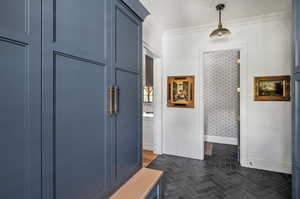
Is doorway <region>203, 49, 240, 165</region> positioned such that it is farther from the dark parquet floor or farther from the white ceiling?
the white ceiling

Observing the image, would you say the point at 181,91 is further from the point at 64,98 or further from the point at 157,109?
the point at 64,98

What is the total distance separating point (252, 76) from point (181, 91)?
4.60 ft

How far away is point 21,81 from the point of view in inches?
24.5

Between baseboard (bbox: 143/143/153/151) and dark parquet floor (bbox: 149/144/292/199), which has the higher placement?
baseboard (bbox: 143/143/153/151)

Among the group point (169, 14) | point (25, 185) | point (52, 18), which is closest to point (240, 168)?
point (169, 14)

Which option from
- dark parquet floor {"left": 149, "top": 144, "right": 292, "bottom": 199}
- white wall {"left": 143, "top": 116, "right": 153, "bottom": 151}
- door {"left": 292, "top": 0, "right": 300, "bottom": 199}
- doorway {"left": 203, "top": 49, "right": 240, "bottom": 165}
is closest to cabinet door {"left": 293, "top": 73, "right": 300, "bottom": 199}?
door {"left": 292, "top": 0, "right": 300, "bottom": 199}

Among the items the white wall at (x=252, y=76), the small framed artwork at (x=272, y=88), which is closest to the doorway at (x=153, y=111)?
the white wall at (x=252, y=76)

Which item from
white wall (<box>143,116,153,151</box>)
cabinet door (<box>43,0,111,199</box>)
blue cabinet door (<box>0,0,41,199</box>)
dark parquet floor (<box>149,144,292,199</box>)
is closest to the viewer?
blue cabinet door (<box>0,0,41,199</box>)

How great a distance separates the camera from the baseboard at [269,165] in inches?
112

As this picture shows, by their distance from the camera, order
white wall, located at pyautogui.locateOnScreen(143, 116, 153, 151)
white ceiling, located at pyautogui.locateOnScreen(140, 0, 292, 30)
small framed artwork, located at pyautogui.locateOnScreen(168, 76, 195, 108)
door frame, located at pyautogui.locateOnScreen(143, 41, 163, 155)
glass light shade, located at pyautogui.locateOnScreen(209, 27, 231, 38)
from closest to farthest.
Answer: white ceiling, located at pyautogui.locateOnScreen(140, 0, 292, 30) < glass light shade, located at pyautogui.locateOnScreen(209, 27, 231, 38) < small framed artwork, located at pyautogui.locateOnScreen(168, 76, 195, 108) < door frame, located at pyautogui.locateOnScreen(143, 41, 163, 155) < white wall, located at pyautogui.locateOnScreen(143, 116, 153, 151)

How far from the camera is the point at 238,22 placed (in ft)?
10.2

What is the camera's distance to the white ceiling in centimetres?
248

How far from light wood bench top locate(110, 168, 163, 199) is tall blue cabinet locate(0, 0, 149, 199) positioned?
6 centimetres

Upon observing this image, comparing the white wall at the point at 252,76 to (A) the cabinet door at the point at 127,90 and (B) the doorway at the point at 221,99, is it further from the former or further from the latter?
(A) the cabinet door at the point at 127,90
